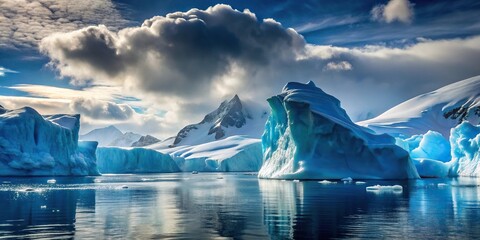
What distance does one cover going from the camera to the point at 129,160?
96188mm

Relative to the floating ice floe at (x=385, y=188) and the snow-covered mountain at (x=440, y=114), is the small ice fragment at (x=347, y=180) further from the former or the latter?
the snow-covered mountain at (x=440, y=114)

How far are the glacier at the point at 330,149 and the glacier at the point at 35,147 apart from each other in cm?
3054

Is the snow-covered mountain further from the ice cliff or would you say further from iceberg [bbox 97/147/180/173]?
iceberg [bbox 97/147/180/173]

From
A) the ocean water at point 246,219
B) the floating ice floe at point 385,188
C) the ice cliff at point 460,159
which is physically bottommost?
the ocean water at point 246,219

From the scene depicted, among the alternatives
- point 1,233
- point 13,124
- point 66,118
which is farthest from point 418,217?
point 66,118

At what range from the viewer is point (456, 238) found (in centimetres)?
1263

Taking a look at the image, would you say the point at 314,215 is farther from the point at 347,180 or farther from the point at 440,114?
the point at 440,114

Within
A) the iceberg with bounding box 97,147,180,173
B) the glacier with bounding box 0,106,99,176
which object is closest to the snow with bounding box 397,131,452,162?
the glacier with bounding box 0,106,99,176

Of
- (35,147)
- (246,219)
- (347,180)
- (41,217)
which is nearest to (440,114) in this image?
(347,180)

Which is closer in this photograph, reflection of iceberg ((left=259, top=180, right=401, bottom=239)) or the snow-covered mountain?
reflection of iceberg ((left=259, top=180, right=401, bottom=239))

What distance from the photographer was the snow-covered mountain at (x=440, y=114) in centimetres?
10025

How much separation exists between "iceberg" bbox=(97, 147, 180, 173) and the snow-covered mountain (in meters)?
43.0

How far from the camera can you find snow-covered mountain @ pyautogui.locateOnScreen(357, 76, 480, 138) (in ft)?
329

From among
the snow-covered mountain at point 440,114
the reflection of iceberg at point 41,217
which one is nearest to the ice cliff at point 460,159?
the snow-covered mountain at point 440,114
